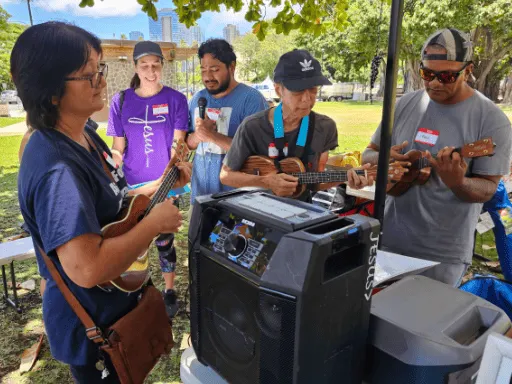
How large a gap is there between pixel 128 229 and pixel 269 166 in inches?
43.8

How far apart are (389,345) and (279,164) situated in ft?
4.81

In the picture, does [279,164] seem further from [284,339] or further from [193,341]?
[284,339]

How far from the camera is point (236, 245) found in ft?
2.98

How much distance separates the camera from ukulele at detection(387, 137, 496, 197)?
172 centimetres

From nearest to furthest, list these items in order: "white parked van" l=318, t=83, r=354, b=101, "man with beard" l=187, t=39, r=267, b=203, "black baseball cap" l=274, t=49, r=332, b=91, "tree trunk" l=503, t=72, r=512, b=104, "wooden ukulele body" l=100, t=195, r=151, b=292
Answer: "wooden ukulele body" l=100, t=195, r=151, b=292
"black baseball cap" l=274, t=49, r=332, b=91
"man with beard" l=187, t=39, r=267, b=203
"tree trunk" l=503, t=72, r=512, b=104
"white parked van" l=318, t=83, r=354, b=101

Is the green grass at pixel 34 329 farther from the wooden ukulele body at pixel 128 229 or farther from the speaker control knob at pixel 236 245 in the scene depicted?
the speaker control knob at pixel 236 245

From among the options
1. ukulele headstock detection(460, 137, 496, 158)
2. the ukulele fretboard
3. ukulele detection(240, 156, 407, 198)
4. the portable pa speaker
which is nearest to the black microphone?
ukulele detection(240, 156, 407, 198)

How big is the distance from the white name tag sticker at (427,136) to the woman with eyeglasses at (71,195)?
1.33 m

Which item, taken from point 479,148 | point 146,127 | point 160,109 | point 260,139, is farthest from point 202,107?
point 479,148

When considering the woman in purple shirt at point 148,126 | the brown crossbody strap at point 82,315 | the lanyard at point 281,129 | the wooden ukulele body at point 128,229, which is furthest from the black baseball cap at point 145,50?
the brown crossbody strap at point 82,315

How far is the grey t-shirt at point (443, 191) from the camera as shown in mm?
1821

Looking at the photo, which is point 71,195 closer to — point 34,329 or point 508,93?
point 34,329

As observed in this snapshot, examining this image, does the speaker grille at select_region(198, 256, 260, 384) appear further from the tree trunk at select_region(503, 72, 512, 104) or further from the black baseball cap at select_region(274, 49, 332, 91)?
the tree trunk at select_region(503, 72, 512, 104)

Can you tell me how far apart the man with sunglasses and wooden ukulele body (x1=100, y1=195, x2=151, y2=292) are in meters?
1.31
